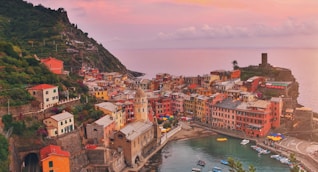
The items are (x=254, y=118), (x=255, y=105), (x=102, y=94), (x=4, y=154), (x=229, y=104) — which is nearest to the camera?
(x=4, y=154)

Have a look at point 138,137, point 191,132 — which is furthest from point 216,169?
point 191,132

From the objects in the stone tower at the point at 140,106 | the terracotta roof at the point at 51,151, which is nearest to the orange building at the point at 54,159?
the terracotta roof at the point at 51,151

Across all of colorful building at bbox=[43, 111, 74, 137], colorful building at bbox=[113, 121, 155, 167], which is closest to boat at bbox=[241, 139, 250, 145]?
colorful building at bbox=[113, 121, 155, 167]

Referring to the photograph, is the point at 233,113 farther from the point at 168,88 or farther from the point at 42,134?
the point at 42,134

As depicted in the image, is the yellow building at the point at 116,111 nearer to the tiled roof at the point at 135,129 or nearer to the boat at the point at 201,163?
the tiled roof at the point at 135,129

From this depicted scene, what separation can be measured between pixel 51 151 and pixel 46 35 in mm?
57925

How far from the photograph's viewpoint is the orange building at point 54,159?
29.0 metres

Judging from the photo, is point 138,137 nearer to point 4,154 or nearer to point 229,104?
point 4,154

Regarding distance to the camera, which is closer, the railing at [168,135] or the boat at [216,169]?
the boat at [216,169]

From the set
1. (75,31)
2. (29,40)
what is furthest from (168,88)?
(75,31)

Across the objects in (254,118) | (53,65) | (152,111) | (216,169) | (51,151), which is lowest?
(216,169)

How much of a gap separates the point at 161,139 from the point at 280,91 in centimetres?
2747

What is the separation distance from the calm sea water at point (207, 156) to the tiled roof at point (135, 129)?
11.7 ft

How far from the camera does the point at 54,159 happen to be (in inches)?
1152
